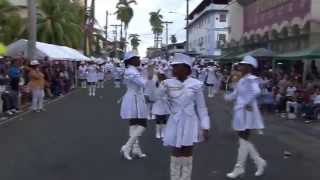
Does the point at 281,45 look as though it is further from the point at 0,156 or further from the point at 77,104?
the point at 0,156

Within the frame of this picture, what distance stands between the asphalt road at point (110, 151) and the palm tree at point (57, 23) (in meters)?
28.9

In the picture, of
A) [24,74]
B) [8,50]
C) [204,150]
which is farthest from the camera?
[8,50]

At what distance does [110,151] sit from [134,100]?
1.91 m

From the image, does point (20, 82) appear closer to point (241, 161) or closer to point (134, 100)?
point (134, 100)

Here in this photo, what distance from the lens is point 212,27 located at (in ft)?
278

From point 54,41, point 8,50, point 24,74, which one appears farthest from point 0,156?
point 54,41

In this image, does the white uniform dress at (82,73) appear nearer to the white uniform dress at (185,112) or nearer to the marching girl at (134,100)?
the marching girl at (134,100)

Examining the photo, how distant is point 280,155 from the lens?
12945 millimetres

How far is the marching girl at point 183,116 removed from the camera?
7.46m

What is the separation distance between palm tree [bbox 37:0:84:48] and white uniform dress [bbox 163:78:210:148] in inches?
1651

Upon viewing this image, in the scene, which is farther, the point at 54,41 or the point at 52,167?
the point at 54,41

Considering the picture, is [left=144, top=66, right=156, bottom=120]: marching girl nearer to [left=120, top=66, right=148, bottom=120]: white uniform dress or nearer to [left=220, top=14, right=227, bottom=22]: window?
[left=120, top=66, right=148, bottom=120]: white uniform dress

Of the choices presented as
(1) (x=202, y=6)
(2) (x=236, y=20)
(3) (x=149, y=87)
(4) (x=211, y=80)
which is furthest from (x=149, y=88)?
(1) (x=202, y=6)

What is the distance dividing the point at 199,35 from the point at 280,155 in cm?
8582
